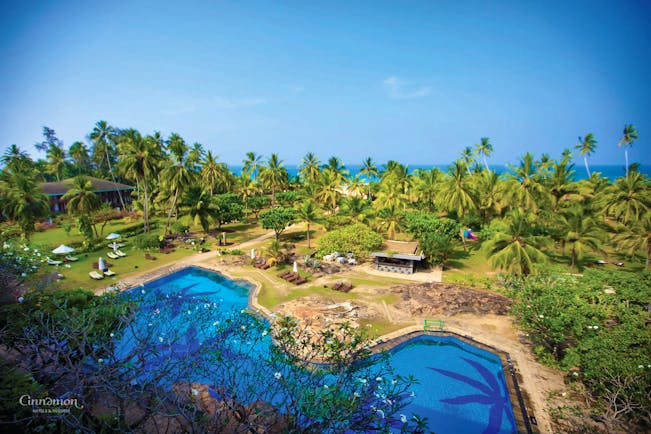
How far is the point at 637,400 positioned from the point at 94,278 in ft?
108

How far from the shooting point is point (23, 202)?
2970 centimetres

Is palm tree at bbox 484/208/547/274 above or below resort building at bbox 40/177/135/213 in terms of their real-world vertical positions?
below

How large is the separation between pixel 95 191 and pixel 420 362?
189 ft

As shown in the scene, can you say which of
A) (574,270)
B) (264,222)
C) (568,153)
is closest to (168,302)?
(264,222)

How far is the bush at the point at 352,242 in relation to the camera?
98.6ft

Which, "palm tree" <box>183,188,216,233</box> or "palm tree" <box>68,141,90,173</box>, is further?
"palm tree" <box>68,141,90,173</box>

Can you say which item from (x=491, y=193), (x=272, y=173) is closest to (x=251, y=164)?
(x=272, y=173)

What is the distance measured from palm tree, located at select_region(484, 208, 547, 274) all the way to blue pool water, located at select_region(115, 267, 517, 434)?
9527 mm

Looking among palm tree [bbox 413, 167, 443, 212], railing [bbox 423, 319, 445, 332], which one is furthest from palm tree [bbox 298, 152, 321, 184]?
railing [bbox 423, 319, 445, 332]

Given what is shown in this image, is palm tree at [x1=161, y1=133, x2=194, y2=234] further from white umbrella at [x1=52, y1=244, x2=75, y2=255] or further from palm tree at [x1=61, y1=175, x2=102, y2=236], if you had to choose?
white umbrella at [x1=52, y1=244, x2=75, y2=255]

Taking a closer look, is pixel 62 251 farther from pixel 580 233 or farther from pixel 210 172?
pixel 580 233

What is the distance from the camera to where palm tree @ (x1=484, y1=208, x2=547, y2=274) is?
23828 millimetres

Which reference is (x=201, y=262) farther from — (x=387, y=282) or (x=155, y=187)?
(x=155, y=187)

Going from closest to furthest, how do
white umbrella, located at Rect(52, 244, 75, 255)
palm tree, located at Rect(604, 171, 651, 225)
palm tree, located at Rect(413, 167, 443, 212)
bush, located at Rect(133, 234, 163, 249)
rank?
white umbrella, located at Rect(52, 244, 75, 255) < palm tree, located at Rect(604, 171, 651, 225) < bush, located at Rect(133, 234, 163, 249) < palm tree, located at Rect(413, 167, 443, 212)
